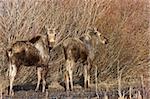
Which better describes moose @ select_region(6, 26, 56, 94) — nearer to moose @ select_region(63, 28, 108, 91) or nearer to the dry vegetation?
moose @ select_region(63, 28, 108, 91)

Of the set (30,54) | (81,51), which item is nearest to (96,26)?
(81,51)

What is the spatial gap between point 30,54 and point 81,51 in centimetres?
155

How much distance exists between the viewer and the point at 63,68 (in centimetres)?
1327

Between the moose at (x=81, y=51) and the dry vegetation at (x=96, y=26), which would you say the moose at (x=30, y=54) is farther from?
the dry vegetation at (x=96, y=26)

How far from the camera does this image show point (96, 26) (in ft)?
44.4

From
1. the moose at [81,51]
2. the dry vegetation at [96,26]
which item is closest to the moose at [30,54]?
the moose at [81,51]

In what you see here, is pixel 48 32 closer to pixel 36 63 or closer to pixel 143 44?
pixel 36 63

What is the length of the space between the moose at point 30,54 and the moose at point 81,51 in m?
0.64

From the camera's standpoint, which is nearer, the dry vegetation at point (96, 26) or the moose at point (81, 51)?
the moose at point (81, 51)

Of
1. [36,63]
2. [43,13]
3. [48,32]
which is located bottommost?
[36,63]

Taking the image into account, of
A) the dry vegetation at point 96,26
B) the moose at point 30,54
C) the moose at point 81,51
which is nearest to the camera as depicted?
the moose at point 30,54

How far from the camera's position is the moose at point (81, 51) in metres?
11.4

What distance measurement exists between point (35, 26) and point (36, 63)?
1764 mm

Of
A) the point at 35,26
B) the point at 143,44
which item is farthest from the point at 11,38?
the point at 143,44
